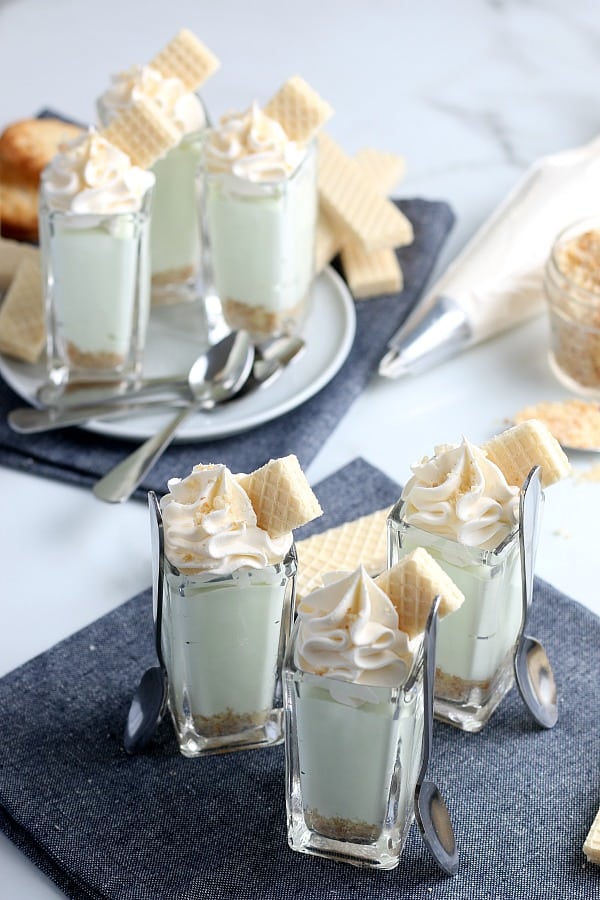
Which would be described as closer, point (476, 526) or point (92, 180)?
point (476, 526)

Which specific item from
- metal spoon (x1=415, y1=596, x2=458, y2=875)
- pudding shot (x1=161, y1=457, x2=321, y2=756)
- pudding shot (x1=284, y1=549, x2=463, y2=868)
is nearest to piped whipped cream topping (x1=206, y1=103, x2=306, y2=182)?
pudding shot (x1=161, y1=457, x2=321, y2=756)

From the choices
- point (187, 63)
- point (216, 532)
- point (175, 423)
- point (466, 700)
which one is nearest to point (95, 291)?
point (175, 423)

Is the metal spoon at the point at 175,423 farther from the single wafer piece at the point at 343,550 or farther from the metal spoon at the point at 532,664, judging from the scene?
the metal spoon at the point at 532,664

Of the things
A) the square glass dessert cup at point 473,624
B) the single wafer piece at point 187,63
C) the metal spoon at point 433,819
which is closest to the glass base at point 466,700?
the square glass dessert cup at point 473,624

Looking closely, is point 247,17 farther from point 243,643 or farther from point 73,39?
point 243,643

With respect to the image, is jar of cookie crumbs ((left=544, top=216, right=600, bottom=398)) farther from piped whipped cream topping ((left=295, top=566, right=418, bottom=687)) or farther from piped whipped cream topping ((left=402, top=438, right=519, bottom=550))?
piped whipped cream topping ((left=295, top=566, right=418, bottom=687))

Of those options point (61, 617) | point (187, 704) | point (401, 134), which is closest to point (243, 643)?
point (187, 704)

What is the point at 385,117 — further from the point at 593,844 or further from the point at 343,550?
the point at 593,844
